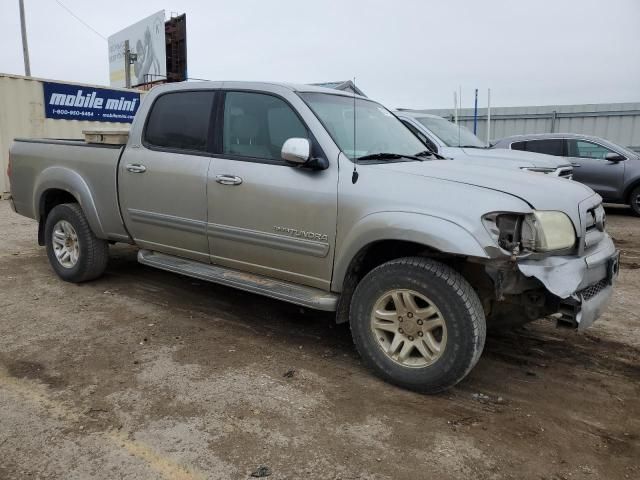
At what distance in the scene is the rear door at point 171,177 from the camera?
165 inches

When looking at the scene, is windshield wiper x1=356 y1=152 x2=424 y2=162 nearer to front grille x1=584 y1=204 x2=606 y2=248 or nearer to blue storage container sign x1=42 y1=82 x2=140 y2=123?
front grille x1=584 y1=204 x2=606 y2=248

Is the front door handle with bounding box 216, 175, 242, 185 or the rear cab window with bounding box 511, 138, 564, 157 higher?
the rear cab window with bounding box 511, 138, 564, 157

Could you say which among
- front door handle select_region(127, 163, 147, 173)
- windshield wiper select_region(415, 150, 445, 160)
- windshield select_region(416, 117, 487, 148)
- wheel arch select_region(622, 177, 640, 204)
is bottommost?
wheel arch select_region(622, 177, 640, 204)

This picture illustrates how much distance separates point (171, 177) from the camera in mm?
4293

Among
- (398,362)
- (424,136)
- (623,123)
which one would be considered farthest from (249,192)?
(623,123)

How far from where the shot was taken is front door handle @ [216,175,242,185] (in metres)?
3.88

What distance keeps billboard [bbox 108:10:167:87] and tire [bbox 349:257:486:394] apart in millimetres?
23682

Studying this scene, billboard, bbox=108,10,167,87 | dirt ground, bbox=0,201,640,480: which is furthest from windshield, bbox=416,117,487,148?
billboard, bbox=108,10,167,87

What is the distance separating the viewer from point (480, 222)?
296 centimetres

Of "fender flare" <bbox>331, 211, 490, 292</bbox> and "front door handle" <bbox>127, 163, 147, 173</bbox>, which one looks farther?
"front door handle" <bbox>127, 163, 147, 173</bbox>

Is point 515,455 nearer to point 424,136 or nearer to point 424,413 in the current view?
point 424,413

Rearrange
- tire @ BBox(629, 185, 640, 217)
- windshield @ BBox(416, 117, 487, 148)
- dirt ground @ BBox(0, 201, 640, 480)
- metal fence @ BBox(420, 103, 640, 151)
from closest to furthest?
1. dirt ground @ BBox(0, 201, 640, 480)
2. windshield @ BBox(416, 117, 487, 148)
3. tire @ BBox(629, 185, 640, 217)
4. metal fence @ BBox(420, 103, 640, 151)

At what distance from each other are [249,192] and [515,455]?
2348 millimetres

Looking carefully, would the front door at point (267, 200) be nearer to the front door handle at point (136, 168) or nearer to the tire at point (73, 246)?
the front door handle at point (136, 168)
